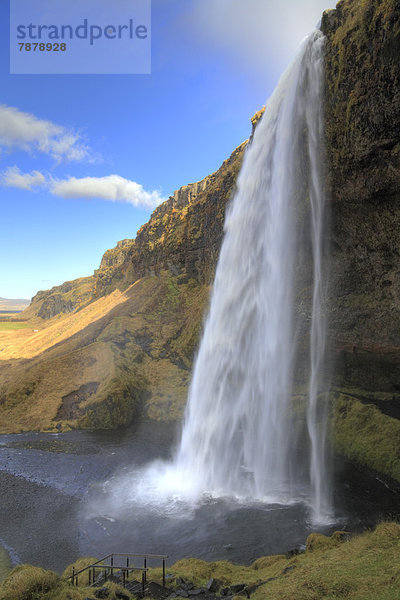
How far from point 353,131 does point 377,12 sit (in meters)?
5.42

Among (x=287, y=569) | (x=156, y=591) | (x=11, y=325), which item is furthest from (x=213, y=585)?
(x=11, y=325)

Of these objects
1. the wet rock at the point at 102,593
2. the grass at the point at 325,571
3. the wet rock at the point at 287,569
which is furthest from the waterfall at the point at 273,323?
the wet rock at the point at 102,593

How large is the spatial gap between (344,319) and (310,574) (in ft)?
60.6

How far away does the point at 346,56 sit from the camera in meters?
20.8

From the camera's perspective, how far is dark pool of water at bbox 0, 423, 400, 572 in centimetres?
1481

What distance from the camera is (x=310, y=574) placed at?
10727 mm

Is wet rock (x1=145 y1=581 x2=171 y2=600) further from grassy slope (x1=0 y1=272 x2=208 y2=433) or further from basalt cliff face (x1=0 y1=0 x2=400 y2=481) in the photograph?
grassy slope (x1=0 y1=272 x2=208 y2=433)

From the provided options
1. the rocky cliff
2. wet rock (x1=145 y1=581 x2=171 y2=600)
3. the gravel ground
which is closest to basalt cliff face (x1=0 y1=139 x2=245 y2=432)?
the gravel ground

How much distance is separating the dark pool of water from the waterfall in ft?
11.1

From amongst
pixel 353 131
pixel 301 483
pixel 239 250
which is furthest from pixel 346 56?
pixel 301 483

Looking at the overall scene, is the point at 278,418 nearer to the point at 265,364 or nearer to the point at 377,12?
the point at 265,364

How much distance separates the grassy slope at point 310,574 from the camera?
941cm

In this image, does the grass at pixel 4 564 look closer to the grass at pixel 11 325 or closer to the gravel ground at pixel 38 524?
the gravel ground at pixel 38 524

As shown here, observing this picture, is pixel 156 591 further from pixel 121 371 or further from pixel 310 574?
pixel 121 371
